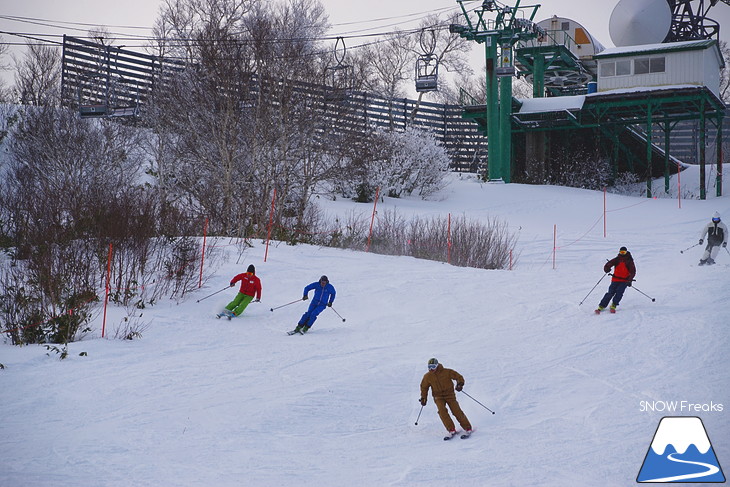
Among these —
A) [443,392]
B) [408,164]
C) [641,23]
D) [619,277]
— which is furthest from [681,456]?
[641,23]

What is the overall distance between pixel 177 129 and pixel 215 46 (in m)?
2.95

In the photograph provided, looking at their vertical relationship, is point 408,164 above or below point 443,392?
above

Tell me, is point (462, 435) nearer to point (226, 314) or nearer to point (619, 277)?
point (619, 277)

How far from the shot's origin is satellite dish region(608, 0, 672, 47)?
1640 inches

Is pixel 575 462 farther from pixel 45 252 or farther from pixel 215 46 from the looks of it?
pixel 215 46

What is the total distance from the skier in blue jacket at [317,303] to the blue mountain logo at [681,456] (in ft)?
24.8

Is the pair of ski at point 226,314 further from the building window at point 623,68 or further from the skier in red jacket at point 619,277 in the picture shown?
the building window at point 623,68

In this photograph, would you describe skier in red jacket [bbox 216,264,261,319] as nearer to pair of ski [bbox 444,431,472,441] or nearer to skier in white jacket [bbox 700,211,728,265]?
pair of ski [bbox 444,431,472,441]

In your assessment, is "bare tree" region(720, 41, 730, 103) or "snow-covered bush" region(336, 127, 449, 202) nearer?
"snow-covered bush" region(336, 127, 449, 202)

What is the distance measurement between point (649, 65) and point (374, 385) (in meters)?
29.5

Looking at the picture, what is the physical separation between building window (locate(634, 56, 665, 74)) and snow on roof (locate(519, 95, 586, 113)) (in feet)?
9.15

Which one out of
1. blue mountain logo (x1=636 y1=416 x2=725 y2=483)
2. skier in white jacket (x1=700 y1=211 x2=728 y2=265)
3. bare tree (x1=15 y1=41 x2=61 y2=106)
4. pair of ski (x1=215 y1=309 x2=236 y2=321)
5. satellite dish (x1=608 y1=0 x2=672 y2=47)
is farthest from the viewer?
satellite dish (x1=608 y1=0 x2=672 y2=47)

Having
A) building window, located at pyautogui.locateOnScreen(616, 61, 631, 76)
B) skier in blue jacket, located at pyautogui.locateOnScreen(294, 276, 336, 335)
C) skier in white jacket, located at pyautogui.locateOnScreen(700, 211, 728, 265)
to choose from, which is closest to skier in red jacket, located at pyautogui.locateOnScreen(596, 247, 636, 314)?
skier in white jacket, located at pyautogui.locateOnScreen(700, 211, 728, 265)

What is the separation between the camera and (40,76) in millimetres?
33188
